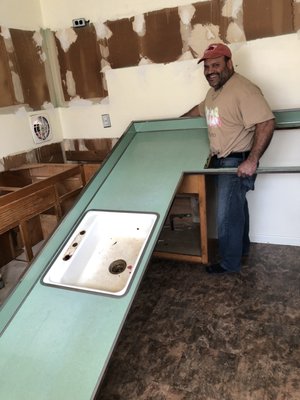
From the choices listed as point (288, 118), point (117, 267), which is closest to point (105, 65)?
point (288, 118)

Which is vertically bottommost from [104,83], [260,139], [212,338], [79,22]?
[212,338]

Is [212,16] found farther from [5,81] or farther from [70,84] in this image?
[5,81]

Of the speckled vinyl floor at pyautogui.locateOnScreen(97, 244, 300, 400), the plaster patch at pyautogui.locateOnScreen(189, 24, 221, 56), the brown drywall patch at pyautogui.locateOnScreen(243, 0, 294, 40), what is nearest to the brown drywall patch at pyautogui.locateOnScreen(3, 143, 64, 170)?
the speckled vinyl floor at pyautogui.locateOnScreen(97, 244, 300, 400)

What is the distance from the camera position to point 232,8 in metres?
2.27

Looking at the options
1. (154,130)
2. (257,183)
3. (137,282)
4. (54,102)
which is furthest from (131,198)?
(54,102)

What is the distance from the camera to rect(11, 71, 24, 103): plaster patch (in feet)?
8.39

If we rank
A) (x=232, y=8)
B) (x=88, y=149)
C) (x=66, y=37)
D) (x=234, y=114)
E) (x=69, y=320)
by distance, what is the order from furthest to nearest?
(x=88, y=149), (x=66, y=37), (x=232, y=8), (x=234, y=114), (x=69, y=320)

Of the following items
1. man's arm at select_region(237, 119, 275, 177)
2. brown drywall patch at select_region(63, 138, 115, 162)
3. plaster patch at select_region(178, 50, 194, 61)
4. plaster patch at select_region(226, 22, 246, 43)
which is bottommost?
brown drywall patch at select_region(63, 138, 115, 162)

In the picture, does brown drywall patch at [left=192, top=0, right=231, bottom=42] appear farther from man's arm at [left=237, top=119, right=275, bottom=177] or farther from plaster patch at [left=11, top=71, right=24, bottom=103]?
plaster patch at [left=11, top=71, right=24, bottom=103]

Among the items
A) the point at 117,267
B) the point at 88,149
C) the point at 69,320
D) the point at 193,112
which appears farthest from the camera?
the point at 88,149

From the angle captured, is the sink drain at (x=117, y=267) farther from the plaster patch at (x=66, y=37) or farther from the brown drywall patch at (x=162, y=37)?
the plaster patch at (x=66, y=37)

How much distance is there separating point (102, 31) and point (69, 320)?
2.33 meters

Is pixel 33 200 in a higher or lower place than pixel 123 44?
lower

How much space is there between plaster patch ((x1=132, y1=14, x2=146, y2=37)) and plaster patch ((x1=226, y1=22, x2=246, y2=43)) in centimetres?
66
